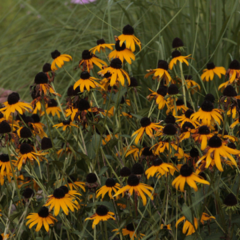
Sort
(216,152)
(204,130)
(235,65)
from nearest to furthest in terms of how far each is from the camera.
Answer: (216,152)
(204,130)
(235,65)

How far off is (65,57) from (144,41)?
997mm

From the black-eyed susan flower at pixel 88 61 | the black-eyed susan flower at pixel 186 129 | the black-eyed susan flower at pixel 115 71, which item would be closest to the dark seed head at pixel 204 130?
the black-eyed susan flower at pixel 186 129

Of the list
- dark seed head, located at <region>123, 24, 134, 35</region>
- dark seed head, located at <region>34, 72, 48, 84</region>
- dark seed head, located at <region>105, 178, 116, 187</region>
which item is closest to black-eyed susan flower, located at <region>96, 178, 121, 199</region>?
dark seed head, located at <region>105, 178, 116, 187</region>

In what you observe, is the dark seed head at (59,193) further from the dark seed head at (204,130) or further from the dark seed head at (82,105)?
the dark seed head at (204,130)

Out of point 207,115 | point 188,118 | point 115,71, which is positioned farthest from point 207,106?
point 115,71

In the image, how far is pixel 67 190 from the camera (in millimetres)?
1549

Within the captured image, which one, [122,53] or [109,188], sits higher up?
[122,53]

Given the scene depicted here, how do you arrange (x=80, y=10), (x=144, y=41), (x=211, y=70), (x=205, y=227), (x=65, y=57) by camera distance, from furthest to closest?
(x=80, y=10) < (x=144, y=41) < (x=211, y=70) < (x=65, y=57) < (x=205, y=227)

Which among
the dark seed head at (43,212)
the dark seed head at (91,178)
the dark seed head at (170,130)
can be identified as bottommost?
the dark seed head at (91,178)

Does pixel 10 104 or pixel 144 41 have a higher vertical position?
pixel 10 104

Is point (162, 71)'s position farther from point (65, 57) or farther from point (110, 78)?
point (65, 57)

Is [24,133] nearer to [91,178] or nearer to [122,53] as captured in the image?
[91,178]

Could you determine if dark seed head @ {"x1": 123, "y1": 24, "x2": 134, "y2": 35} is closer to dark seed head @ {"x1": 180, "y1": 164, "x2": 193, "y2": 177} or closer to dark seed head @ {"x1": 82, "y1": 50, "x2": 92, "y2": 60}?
dark seed head @ {"x1": 82, "y1": 50, "x2": 92, "y2": 60}

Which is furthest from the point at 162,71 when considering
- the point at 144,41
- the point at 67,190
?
the point at 144,41
